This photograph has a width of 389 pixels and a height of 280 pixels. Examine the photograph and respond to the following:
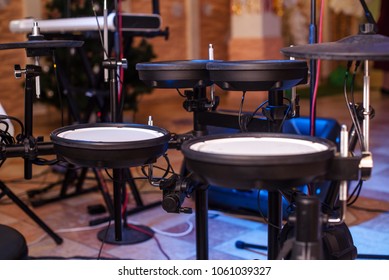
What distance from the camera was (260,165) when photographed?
0.96 m

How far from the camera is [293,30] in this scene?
8133 millimetres

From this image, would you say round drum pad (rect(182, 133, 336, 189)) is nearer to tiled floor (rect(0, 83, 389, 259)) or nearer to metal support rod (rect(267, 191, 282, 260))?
metal support rod (rect(267, 191, 282, 260))

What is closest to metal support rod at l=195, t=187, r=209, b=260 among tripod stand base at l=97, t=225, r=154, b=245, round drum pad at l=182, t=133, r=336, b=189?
round drum pad at l=182, t=133, r=336, b=189

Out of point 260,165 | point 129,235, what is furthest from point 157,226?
point 260,165

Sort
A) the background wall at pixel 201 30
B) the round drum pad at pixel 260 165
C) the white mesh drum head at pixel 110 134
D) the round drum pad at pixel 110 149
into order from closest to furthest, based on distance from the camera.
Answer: the round drum pad at pixel 260 165 → the round drum pad at pixel 110 149 → the white mesh drum head at pixel 110 134 → the background wall at pixel 201 30

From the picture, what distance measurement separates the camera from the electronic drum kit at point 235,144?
0.98 meters

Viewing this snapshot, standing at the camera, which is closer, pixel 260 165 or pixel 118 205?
pixel 260 165

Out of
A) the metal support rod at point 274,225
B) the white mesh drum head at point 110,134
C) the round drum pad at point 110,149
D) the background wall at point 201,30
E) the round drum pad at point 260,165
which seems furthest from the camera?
the background wall at point 201,30

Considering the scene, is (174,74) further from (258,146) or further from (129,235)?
(129,235)

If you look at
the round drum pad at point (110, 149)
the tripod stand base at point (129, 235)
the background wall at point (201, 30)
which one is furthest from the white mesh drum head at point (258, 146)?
the background wall at point (201, 30)

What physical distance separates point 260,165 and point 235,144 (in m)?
0.20

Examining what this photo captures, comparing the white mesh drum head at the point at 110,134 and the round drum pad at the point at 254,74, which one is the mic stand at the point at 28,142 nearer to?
the white mesh drum head at the point at 110,134
